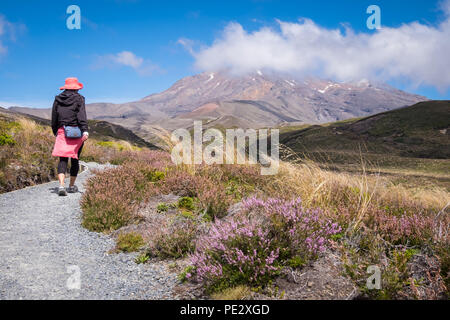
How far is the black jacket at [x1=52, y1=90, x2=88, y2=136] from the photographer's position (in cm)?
688

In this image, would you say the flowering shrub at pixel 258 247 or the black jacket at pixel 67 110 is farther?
the black jacket at pixel 67 110

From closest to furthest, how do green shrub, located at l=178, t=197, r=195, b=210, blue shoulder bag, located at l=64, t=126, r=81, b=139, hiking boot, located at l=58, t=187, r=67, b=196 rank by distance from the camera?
green shrub, located at l=178, t=197, r=195, b=210 → blue shoulder bag, located at l=64, t=126, r=81, b=139 → hiking boot, located at l=58, t=187, r=67, b=196

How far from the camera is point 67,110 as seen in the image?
6.89 m

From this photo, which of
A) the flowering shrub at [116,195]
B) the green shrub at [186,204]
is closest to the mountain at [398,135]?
the flowering shrub at [116,195]

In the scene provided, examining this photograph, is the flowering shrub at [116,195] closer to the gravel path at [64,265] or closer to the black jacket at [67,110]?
the gravel path at [64,265]

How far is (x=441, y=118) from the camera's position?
99875 mm

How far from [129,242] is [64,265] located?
0.95 meters

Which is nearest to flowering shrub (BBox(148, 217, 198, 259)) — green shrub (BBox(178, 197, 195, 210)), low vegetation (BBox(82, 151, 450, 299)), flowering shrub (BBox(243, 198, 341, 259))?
low vegetation (BBox(82, 151, 450, 299))

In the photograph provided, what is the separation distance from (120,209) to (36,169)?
519cm

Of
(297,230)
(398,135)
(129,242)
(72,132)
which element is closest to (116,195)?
(129,242)

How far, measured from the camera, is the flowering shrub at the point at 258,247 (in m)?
3.38

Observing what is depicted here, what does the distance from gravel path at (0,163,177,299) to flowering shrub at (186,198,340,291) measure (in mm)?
542

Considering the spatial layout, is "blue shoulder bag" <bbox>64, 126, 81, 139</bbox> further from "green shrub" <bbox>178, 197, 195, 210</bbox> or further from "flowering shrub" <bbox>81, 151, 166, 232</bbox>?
"green shrub" <bbox>178, 197, 195, 210</bbox>
